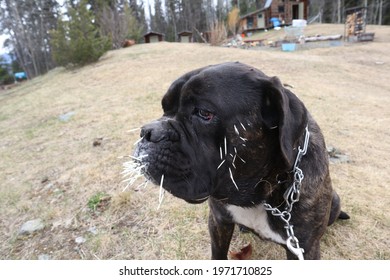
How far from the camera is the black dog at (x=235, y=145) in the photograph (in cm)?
157

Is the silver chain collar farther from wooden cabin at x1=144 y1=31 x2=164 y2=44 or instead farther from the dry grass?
wooden cabin at x1=144 y1=31 x2=164 y2=44

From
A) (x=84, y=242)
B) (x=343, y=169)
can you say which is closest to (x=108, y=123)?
(x=84, y=242)

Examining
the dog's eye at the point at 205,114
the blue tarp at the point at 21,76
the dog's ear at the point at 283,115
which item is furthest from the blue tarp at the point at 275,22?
the dog's eye at the point at 205,114

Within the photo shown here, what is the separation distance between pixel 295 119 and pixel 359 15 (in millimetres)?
23049

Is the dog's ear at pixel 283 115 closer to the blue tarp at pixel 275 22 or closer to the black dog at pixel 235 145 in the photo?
the black dog at pixel 235 145

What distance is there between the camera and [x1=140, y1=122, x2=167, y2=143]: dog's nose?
160 centimetres

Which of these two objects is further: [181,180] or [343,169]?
[343,169]

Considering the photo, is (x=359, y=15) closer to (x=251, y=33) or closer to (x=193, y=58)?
(x=193, y=58)

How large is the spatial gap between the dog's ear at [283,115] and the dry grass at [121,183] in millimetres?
1433

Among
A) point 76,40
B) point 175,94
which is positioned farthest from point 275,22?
point 175,94

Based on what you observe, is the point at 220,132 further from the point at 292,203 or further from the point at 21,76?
the point at 21,76

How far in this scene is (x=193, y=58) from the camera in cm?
1510
